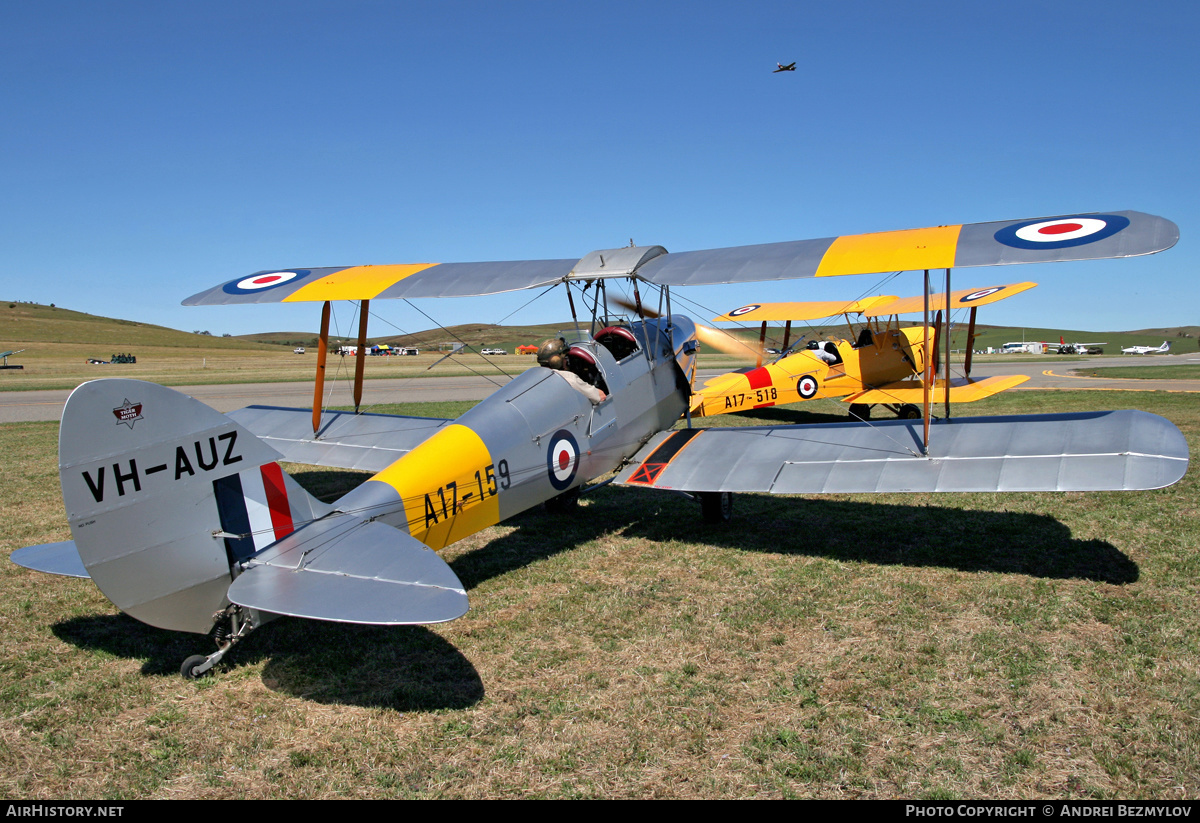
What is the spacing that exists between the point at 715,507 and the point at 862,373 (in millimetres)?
8071

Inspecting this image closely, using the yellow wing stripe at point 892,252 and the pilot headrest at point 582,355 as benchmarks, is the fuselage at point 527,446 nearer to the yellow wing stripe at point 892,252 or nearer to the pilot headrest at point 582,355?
the pilot headrest at point 582,355

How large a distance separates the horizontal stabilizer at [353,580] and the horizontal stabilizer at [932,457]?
2817 millimetres

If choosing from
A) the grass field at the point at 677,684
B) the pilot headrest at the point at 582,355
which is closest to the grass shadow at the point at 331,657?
the grass field at the point at 677,684

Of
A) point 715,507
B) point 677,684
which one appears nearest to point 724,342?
point 715,507

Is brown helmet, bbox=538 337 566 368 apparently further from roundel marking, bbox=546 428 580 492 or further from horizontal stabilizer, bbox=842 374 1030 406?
horizontal stabilizer, bbox=842 374 1030 406

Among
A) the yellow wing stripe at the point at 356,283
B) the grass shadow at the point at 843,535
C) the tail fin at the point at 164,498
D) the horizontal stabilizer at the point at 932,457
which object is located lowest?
the grass shadow at the point at 843,535

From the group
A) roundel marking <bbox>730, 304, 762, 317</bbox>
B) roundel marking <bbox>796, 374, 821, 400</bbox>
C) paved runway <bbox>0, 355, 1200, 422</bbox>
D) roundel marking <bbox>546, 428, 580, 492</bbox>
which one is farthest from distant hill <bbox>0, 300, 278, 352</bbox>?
roundel marking <bbox>546, 428, 580, 492</bbox>

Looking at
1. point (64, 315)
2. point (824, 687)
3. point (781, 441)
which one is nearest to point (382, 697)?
point (824, 687)

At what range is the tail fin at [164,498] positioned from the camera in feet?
10.5

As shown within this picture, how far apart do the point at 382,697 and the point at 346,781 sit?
2.44ft

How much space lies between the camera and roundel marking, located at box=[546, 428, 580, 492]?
19.5ft

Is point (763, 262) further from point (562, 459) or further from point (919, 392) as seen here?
point (919, 392)

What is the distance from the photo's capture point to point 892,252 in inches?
223

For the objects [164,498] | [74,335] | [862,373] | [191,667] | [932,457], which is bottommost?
[191,667]
